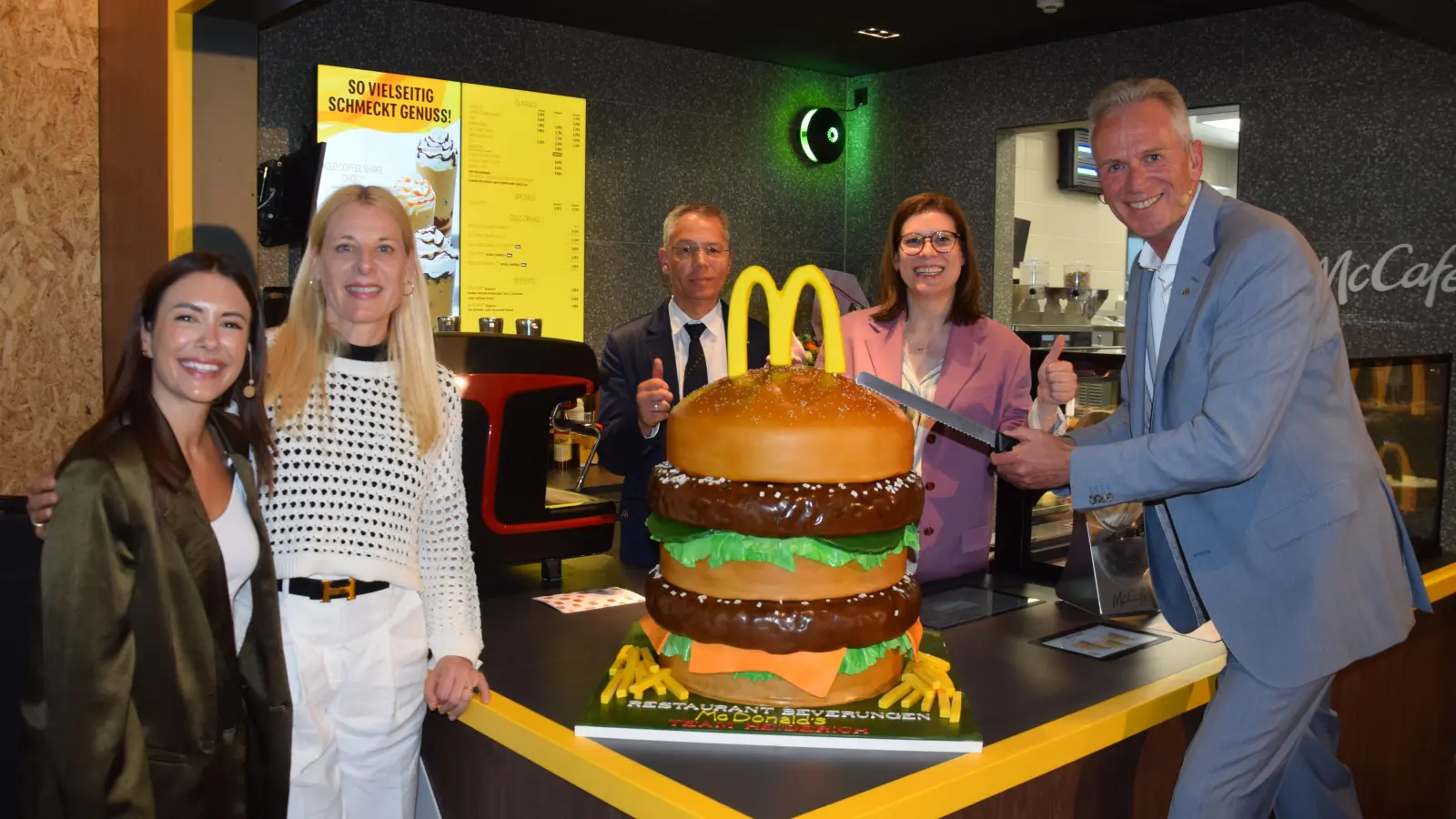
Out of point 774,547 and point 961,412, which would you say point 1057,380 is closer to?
point 961,412

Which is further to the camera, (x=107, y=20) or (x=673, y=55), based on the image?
(x=673, y=55)

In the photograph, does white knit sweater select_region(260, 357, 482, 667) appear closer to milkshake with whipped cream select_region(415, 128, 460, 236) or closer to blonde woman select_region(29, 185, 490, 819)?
blonde woman select_region(29, 185, 490, 819)

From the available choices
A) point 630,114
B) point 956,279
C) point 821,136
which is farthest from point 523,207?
point 956,279

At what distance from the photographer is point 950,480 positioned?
283 cm

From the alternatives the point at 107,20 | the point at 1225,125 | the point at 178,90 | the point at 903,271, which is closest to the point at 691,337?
the point at 903,271

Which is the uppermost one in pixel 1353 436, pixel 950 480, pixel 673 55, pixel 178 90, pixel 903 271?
pixel 673 55

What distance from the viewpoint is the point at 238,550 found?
5.62ft

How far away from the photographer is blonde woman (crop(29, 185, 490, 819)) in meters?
1.76

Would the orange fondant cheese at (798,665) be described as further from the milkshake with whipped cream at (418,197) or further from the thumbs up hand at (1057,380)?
the milkshake with whipped cream at (418,197)

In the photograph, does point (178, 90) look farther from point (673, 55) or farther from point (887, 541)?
point (673, 55)

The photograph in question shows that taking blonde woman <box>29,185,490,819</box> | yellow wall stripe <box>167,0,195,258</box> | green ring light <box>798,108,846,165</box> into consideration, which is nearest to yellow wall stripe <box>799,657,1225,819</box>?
blonde woman <box>29,185,490,819</box>

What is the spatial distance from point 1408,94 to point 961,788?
4576 mm

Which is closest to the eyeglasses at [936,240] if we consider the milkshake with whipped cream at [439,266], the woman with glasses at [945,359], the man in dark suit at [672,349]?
the woman with glasses at [945,359]

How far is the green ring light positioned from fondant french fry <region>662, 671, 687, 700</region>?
218 inches
